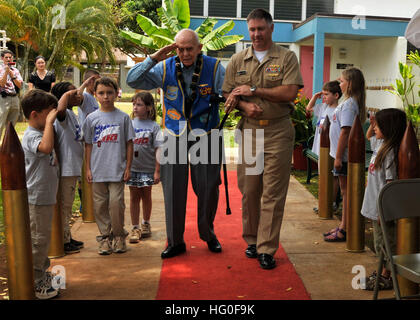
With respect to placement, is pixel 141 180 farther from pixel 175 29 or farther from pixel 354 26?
pixel 354 26

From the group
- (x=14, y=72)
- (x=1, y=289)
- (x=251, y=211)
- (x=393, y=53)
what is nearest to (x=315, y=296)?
(x=251, y=211)

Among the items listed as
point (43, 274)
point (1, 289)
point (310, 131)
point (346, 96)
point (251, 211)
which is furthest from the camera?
point (310, 131)

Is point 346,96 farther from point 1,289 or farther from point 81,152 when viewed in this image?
point 1,289

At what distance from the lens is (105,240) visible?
5.17 meters

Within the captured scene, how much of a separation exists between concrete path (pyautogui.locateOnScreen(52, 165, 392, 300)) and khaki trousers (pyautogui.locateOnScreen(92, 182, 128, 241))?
301 millimetres

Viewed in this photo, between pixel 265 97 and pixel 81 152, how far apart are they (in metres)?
1.93

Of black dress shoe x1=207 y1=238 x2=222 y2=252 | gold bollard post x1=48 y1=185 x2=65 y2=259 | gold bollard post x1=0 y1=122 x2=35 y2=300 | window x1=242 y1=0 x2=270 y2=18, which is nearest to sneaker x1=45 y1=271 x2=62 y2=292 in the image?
gold bollard post x1=0 y1=122 x2=35 y2=300

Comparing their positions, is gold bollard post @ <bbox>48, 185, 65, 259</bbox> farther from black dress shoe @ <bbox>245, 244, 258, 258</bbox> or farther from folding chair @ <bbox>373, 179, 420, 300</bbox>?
folding chair @ <bbox>373, 179, 420, 300</bbox>

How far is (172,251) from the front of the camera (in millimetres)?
5082

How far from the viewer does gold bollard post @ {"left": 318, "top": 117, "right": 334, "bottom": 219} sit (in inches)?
259

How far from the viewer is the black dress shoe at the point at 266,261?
468 cm

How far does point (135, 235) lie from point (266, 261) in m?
1.66

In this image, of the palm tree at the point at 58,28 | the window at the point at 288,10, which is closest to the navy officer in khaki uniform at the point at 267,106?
the window at the point at 288,10

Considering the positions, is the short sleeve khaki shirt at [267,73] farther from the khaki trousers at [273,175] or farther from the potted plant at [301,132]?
the potted plant at [301,132]
